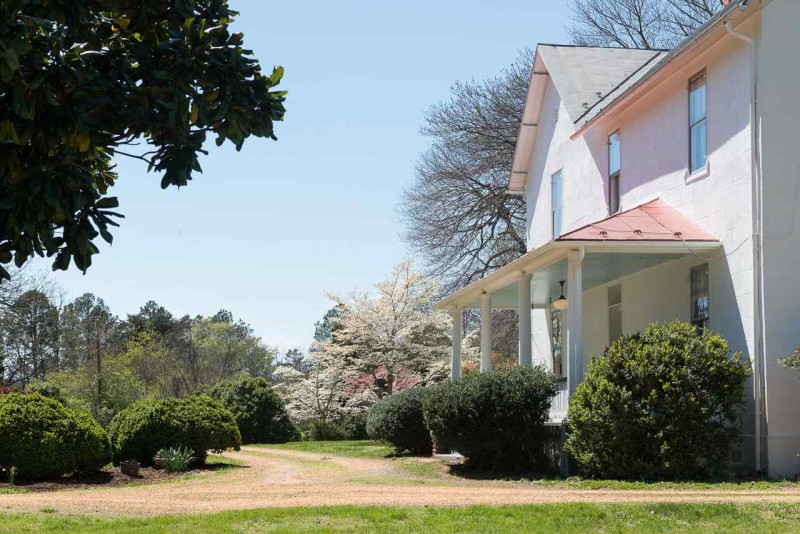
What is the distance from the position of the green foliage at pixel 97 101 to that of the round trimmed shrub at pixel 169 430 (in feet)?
40.0

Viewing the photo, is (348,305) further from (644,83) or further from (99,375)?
(644,83)

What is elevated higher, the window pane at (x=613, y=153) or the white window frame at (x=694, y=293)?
the window pane at (x=613, y=153)

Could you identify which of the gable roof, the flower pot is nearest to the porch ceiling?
the gable roof

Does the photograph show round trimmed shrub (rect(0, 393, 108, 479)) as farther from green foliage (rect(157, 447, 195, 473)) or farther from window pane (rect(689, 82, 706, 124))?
window pane (rect(689, 82, 706, 124))

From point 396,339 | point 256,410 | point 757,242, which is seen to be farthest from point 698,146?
point 256,410

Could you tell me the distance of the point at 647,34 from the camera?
118 ft

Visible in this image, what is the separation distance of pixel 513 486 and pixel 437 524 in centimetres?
417

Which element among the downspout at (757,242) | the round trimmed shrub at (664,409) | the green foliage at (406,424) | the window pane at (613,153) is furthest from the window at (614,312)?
the round trimmed shrub at (664,409)

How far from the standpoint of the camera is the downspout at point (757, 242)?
13.9 meters

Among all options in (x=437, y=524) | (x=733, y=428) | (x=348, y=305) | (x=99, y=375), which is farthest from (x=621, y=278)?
(x=99, y=375)

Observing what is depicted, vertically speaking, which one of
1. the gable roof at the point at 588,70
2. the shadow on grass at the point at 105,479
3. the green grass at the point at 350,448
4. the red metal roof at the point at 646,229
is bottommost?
the shadow on grass at the point at 105,479

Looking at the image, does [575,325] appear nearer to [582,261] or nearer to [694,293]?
[582,261]

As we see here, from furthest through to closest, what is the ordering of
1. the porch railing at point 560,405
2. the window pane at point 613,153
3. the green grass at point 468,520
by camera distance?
the window pane at point 613,153 → the porch railing at point 560,405 → the green grass at point 468,520

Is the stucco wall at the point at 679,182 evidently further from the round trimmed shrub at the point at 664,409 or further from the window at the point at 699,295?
the round trimmed shrub at the point at 664,409
